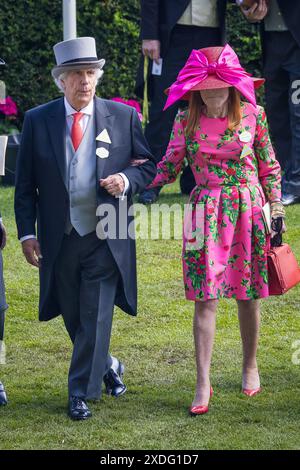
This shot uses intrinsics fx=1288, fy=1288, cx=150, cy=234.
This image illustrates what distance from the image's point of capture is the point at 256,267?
19.6 ft

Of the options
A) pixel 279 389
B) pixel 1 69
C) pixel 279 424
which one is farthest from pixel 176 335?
pixel 1 69

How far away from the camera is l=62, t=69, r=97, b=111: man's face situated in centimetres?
578

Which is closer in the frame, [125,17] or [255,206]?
[255,206]

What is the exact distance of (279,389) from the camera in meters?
6.21

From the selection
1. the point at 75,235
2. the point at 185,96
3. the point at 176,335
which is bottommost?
the point at 176,335

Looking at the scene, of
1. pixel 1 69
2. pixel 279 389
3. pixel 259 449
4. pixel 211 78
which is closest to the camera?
pixel 259 449

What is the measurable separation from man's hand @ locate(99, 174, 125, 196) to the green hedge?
20.6 feet

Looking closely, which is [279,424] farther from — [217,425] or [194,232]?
[194,232]

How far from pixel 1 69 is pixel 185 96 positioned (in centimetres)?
611

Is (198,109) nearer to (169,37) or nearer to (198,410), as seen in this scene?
(198,410)

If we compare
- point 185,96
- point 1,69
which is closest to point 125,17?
point 1,69

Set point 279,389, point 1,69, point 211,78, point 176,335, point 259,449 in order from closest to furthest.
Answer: point 259,449
point 211,78
point 279,389
point 176,335
point 1,69

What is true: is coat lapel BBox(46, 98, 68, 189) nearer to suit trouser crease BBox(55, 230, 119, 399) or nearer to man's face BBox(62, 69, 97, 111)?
man's face BBox(62, 69, 97, 111)

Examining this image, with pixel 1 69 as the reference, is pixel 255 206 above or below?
above
